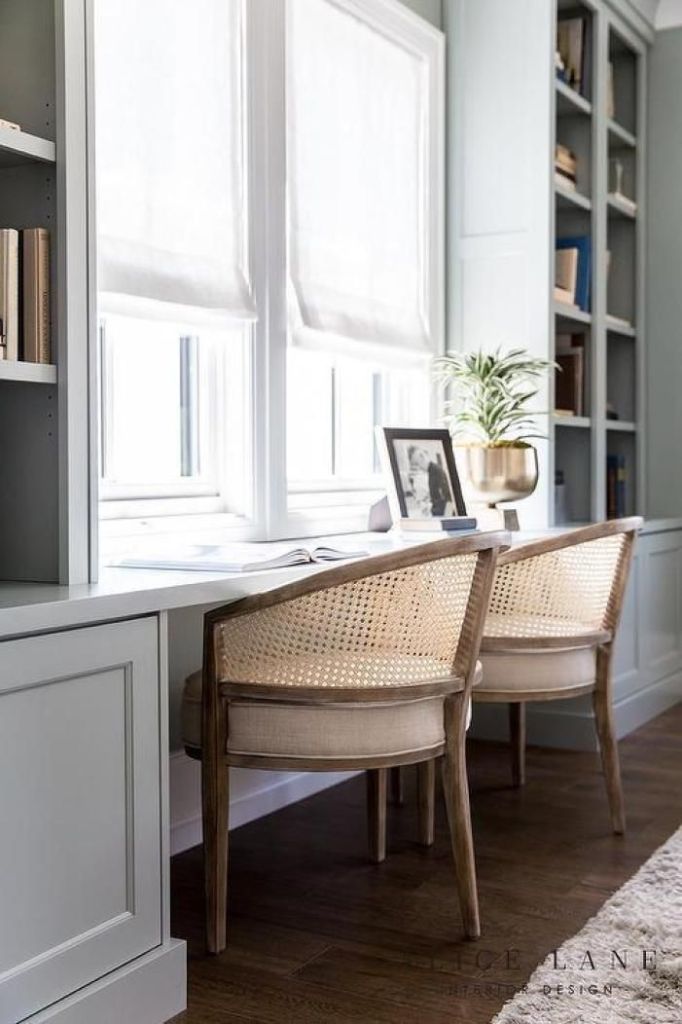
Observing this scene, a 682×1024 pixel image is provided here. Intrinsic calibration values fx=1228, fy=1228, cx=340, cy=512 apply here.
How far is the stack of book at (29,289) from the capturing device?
2178mm

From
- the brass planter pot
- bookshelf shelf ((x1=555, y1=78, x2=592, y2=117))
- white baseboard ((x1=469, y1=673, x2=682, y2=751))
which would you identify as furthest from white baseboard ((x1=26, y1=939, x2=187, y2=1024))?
bookshelf shelf ((x1=555, y1=78, x2=592, y2=117))

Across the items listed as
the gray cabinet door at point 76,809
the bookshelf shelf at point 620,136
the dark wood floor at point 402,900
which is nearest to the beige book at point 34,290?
the gray cabinet door at point 76,809

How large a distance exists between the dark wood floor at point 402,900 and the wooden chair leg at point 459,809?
7 cm

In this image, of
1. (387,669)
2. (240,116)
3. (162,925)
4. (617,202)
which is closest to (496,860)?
(387,669)

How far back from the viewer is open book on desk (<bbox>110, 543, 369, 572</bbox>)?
96.2 inches

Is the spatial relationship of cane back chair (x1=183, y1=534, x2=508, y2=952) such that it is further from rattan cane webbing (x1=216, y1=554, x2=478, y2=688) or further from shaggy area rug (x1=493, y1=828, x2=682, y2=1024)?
shaggy area rug (x1=493, y1=828, x2=682, y2=1024)

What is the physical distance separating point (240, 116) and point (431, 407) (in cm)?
137

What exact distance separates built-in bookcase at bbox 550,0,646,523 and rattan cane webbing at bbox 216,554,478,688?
2.04 m

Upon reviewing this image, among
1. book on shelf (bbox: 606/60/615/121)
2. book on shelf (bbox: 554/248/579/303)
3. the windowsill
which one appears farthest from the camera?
book on shelf (bbox: 606/60/615/121)

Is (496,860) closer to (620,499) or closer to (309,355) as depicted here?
(309,355)

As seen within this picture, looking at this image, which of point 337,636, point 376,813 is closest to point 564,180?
point 376,813

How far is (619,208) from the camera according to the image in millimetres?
4969

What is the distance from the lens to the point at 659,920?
2.52 metres

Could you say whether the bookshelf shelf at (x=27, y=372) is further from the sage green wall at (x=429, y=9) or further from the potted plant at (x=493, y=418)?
the sage green wall at (x=429, y=9)
